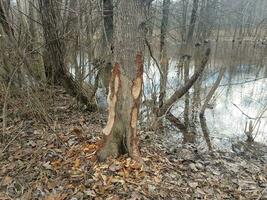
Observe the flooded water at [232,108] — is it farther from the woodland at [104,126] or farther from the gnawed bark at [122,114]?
the gnawed bark at [122,114]

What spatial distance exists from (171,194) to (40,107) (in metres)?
2.75

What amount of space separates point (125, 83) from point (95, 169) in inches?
47.1

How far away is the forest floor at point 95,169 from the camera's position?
12.6 ft

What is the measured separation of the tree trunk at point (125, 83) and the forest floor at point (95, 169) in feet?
0.67

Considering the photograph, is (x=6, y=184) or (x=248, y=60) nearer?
(x=6, y=184)

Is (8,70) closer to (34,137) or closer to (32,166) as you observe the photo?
(34,137)

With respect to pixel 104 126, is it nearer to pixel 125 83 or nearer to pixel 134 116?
pixel 134 116

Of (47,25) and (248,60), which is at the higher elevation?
(47,25)

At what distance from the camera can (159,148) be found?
5.46 metres

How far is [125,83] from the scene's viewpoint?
404cm

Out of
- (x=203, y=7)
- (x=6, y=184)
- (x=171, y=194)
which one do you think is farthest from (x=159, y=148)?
(x=203, y=7)

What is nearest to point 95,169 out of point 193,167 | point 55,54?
point 193,167

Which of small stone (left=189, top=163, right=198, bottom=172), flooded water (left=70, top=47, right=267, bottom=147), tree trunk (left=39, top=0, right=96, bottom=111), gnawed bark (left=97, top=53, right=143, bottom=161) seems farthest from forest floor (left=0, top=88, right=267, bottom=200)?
flooded water (left=70, top=47, right=267, bottom=147)

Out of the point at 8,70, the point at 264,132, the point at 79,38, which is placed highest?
the point at 79,38
